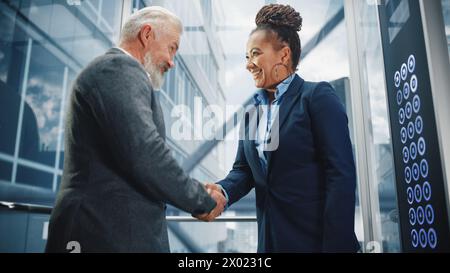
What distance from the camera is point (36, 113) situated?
1.62 metres

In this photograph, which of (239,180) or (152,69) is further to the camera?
(239,180)

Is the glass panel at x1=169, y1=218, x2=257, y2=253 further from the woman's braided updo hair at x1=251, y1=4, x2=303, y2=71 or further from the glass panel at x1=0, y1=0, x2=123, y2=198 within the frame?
the woman's braided updo hair at x1=251, y1=4, x2=303, y2=71

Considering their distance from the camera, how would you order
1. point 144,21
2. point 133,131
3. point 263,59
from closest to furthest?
point 133,131, point 144,21, point 263,59

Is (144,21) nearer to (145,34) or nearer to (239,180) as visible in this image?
(145,34)

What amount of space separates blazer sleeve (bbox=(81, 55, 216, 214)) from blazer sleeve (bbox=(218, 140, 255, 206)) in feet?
1.41

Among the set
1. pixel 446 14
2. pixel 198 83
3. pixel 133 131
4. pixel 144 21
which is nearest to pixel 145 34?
pixel 144 21

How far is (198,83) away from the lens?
6.41 ft

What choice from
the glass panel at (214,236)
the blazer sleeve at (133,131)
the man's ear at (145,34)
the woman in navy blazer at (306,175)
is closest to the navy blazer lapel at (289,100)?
the woman in navy blazer at (306,175)

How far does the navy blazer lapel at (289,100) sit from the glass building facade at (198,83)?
1.28 ft

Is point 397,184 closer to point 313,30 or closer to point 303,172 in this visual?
point 303,172

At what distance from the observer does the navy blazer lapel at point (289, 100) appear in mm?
1221

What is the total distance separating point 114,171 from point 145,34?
511 millimetres

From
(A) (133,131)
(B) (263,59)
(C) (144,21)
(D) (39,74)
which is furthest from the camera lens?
(D) (39,74)
